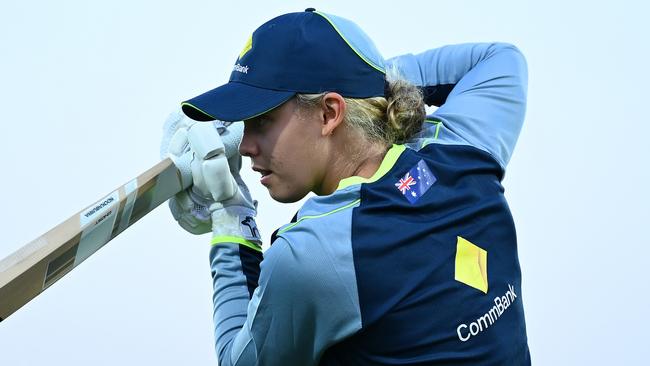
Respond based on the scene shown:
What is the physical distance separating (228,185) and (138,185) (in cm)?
11

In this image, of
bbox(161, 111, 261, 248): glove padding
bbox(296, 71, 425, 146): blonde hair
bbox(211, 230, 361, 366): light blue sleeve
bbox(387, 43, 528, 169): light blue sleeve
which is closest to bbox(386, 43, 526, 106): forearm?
bbox(387, 43, 528, 169): light blue sleeve

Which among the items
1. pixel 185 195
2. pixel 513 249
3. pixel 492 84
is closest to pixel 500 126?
pixel 492 84

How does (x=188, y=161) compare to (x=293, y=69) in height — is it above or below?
below

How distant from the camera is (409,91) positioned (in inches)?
37.9

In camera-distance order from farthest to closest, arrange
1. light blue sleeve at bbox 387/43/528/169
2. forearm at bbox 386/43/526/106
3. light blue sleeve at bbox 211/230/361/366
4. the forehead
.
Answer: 1. forearm at bbox 386/43/526/106
2. light blue sleeve at bbox 387/43/528/169
3. the forehead
4. light blue sleeve at bbox 211/230/361/366

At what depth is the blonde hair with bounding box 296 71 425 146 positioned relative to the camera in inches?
35.5

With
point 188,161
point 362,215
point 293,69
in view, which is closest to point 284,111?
point 293,69

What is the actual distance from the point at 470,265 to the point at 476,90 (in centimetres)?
27

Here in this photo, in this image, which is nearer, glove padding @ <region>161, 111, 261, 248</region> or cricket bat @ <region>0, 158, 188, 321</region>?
cricket bat @ <region>0, 158, 188, 321</region>

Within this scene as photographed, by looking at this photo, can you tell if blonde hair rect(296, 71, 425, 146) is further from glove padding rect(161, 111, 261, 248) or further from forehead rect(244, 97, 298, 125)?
glove padding rect(161, 111, 261, 248)

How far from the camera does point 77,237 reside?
1.00 m

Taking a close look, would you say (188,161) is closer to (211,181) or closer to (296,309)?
(211,181)

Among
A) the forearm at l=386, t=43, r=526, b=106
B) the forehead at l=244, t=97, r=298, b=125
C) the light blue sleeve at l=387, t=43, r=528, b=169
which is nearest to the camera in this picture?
the forehead at l=244, t=97, r=298, b=125

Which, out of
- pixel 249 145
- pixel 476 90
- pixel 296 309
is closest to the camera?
pixel 296 309
